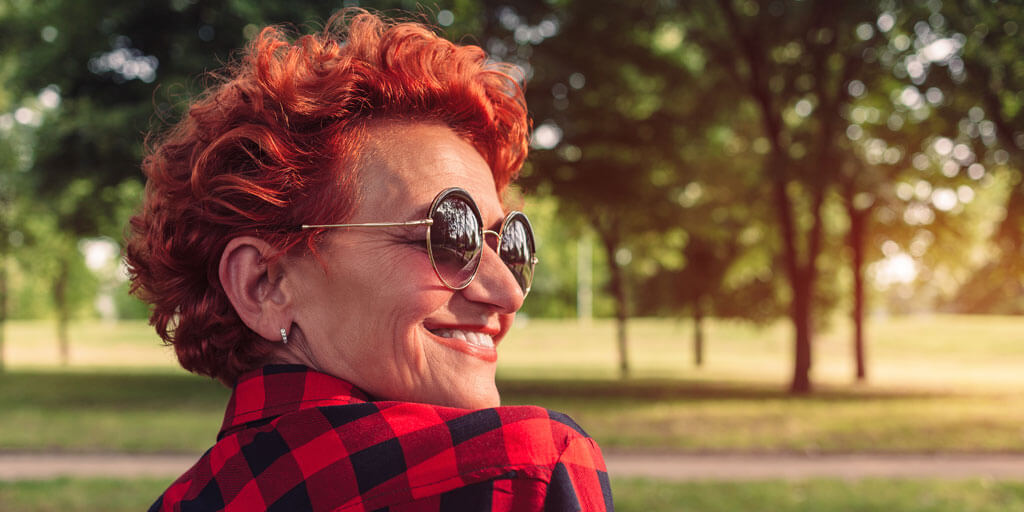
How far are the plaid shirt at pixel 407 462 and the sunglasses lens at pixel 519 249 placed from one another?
0.43 m

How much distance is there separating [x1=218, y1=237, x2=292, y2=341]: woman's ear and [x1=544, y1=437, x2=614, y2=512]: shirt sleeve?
1.62 ft

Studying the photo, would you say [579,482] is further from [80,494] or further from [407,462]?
[80,494]

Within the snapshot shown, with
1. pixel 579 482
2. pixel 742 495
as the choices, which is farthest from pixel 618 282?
pixel 579 482

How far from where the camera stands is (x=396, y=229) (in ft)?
4.04

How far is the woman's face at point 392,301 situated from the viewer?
3.97 ft

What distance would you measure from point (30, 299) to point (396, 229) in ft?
211

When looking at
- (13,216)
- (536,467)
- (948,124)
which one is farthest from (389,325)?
(13,216)

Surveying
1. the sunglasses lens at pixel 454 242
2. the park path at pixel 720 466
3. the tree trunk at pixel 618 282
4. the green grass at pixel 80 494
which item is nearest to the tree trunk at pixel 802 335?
the tree trunk at pixel 618 282

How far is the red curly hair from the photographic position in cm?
124

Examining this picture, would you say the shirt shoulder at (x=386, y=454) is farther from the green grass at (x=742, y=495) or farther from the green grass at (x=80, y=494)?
the green grass at (x=80, y=494)

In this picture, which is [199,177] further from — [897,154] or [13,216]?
[13,216]

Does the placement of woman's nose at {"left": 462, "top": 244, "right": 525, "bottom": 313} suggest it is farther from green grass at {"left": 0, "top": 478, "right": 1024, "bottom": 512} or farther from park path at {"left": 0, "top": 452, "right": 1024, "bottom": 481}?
park path at {"left": 0, "top": 452, "right": 1024, "bottom": 481}

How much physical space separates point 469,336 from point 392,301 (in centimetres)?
16

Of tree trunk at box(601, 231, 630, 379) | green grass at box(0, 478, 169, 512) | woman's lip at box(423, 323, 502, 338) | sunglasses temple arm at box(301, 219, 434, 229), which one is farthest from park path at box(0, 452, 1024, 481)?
tree trunk at box(601, 231, 630, 379)
